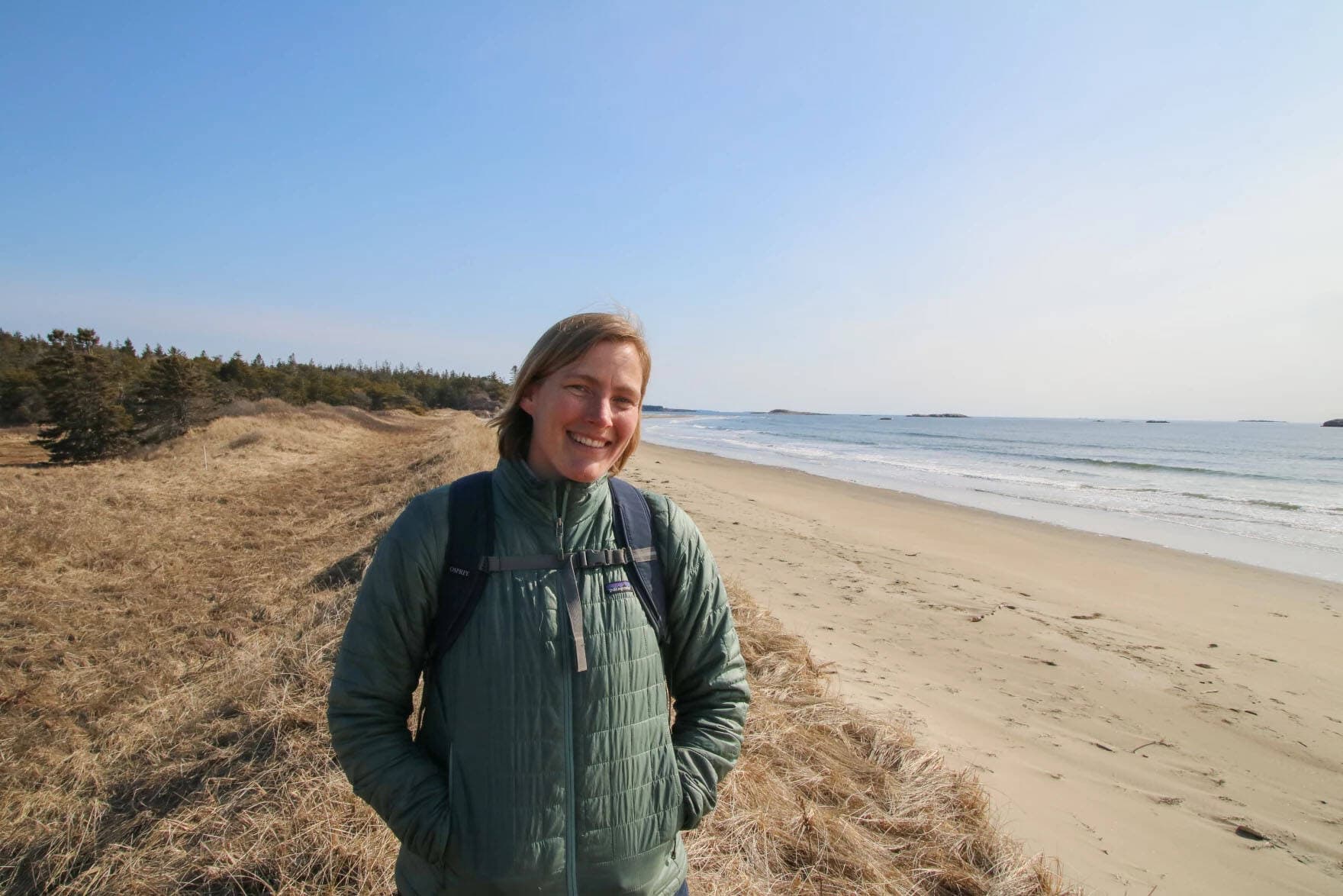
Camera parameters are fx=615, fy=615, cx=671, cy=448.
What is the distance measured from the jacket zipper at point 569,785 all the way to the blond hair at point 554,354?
52 cm

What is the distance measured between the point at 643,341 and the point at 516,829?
1.17m

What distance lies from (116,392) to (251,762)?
24.6 m

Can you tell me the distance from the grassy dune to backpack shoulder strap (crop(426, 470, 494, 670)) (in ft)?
5.41

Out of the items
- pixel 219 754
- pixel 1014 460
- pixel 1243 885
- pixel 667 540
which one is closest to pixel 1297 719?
pixel 1243 885

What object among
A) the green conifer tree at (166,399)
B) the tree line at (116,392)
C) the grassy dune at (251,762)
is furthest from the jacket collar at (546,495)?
the green conifer tree at (166,399)

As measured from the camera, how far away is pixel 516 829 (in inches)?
50.1

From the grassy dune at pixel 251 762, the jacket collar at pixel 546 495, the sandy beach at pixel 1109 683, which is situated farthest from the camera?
the sandy beach at pixel 1109 683

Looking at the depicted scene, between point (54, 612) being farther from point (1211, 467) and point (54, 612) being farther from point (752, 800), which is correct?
point (1211, 467)

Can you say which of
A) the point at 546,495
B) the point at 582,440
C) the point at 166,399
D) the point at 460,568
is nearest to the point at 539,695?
the point at 460,568

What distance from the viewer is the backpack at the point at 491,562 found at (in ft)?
4.32

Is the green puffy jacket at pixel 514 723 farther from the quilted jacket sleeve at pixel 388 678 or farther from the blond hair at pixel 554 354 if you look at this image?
the blond hair at pixel 554 354

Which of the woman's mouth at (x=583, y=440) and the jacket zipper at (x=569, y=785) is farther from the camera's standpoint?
the woman's mouth at (x=583, y=440)

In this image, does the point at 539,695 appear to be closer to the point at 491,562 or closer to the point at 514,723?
the point at 514,723

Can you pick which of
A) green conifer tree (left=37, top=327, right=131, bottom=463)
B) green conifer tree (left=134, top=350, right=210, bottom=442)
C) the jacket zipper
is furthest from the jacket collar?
green conifer tree (left=134, top=350, right=210, bottom=442)
